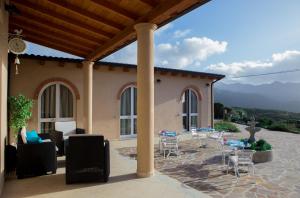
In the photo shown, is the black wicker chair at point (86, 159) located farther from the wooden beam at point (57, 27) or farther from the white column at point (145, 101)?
the wooden beam at point (57, 27)

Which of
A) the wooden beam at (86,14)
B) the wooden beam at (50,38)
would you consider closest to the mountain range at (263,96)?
the wooden beam at (50,38)

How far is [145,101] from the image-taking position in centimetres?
515

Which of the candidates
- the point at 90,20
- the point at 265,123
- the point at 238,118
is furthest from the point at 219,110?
the point at 90,20

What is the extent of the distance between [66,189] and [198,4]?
406cm

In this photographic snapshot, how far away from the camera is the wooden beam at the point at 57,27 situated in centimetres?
629

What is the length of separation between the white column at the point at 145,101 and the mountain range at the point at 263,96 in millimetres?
29038

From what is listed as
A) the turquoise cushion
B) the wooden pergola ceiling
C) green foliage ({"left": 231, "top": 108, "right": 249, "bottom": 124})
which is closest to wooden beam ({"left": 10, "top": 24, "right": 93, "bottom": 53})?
the wooden pergola ceiling

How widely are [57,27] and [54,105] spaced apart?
399 centimetres

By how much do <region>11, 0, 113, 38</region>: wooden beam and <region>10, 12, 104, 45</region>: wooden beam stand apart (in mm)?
401

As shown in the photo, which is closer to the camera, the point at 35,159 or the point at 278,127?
the point at 35,159

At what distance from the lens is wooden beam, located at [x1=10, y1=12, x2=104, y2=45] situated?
6289 millimetres

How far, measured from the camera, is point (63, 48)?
8.30 metres

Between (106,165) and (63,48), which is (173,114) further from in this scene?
(106,165)

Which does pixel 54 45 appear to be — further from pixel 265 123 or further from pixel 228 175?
pixel 265 123
